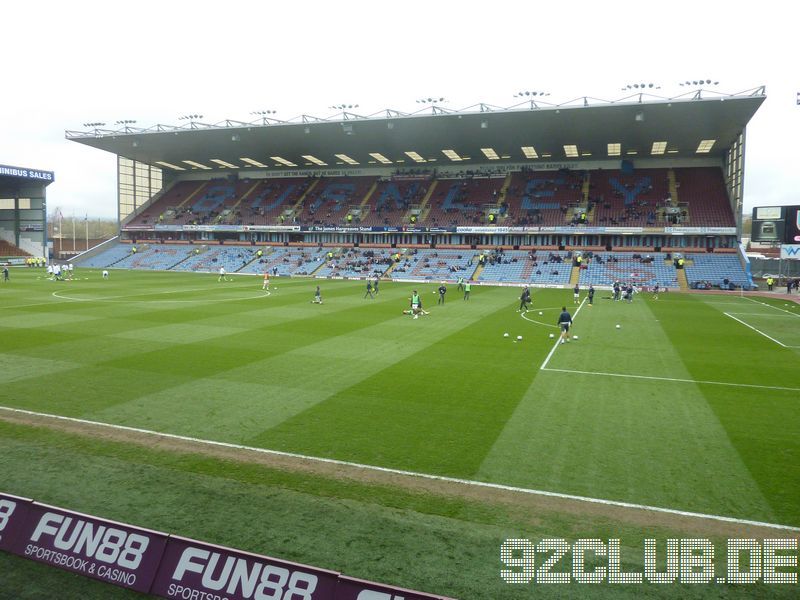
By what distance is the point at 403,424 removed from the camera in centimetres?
1234

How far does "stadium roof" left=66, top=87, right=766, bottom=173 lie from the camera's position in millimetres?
52219

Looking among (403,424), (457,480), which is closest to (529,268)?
(403,424)

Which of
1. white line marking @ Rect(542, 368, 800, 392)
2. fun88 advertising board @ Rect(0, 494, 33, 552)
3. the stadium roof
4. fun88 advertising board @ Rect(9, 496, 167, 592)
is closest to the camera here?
fun88 advertising board @ Rect(9, 496, 167, 592)

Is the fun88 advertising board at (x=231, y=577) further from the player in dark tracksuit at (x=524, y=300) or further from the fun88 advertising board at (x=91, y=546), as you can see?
the player in dark tracksuit at (x=524, y=300)

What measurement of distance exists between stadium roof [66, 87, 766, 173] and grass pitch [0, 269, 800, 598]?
33.2 meters

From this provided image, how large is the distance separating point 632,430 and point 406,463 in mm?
5723

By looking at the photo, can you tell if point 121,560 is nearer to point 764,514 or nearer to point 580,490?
point 580,490

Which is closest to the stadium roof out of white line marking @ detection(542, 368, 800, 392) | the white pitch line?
white line marking @ detection(542, 368, 800, 392)

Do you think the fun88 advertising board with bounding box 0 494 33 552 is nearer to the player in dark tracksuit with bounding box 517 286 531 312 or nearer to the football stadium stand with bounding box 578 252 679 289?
the player in dark tracksuit with bounding box 517 286 531 312

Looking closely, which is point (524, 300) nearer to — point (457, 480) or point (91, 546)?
point (457, 480)

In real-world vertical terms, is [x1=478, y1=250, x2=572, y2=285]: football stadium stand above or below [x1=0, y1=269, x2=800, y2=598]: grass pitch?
above

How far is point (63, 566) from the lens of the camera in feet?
21.2

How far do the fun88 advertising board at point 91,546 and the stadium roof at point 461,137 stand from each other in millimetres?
54079

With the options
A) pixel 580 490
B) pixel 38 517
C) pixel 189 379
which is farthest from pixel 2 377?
pixel 580 490
